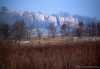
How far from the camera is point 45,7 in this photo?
329 centimetres

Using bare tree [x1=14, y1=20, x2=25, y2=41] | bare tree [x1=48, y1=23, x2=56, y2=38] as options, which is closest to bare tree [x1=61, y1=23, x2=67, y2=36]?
bare tree [x1=48, y1=23, x2=56, y2=38]

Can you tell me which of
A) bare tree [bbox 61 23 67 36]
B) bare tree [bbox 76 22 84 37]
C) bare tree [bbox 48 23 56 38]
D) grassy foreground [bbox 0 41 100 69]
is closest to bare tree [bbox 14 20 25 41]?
grassy foreground [bbox 0 41 100 69]

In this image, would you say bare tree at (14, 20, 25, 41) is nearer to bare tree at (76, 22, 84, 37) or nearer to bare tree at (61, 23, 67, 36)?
bare tree at (61, 23, 67, 36)

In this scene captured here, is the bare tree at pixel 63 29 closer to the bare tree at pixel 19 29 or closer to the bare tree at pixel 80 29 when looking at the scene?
the bare tree at pixel 80 29

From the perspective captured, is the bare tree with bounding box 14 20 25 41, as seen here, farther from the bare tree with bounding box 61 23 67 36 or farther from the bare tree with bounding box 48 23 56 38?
the bare tree with bounding box 61 23 67 36

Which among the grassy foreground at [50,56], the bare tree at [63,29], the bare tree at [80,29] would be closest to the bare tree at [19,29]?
the grassy foreground at [50,56]

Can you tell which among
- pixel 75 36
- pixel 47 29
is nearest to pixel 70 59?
pixel 75 36

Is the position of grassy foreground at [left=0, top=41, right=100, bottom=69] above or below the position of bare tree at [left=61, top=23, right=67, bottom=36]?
below

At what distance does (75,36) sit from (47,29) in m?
0.45

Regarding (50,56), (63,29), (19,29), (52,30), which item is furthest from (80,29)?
(19,29)

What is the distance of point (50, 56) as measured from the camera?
3240 mm

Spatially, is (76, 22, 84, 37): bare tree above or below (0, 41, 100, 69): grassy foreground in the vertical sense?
above

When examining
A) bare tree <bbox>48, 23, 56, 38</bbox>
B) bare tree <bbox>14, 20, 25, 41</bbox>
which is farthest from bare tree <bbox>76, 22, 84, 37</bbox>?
bare tree <bbox>14, 20, 25, 41</bbox>

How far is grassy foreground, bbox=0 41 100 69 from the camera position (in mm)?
3232
